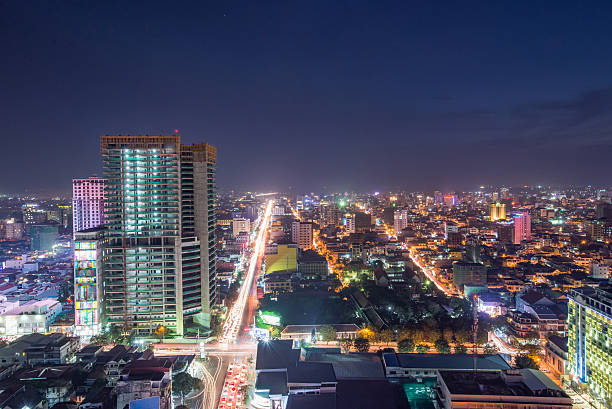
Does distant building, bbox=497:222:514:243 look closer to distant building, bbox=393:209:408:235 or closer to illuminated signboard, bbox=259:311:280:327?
distant building, bbox=393:209:408:235

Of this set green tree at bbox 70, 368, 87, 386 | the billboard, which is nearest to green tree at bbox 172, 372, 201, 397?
the billboard

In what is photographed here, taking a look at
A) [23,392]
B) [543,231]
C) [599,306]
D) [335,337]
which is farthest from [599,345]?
[543,231]

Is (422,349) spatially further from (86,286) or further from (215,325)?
(86,286)

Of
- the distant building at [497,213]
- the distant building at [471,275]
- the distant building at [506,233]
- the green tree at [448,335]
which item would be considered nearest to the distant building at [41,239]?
the distant building at [471,275]

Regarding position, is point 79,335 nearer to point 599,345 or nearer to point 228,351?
point 228,351

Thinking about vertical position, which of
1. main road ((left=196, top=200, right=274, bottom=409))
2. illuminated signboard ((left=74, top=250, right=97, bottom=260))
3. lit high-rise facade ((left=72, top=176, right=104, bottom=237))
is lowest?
main road ((left=196, top=200, right=274, bottom=409))

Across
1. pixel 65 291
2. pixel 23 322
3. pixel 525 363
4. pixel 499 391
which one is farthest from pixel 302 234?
pixel 499 391

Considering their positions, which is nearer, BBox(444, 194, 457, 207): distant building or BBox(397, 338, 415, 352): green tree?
BBox(397, 338, 415, 352): green tree
